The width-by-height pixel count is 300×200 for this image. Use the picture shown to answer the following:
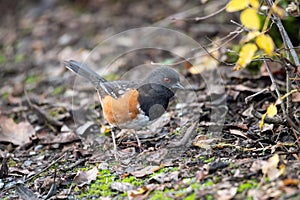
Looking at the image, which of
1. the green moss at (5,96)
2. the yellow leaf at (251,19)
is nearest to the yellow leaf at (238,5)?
the yellow leaf at (251,19)

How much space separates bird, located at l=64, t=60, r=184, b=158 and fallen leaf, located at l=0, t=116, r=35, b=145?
0.97 meters

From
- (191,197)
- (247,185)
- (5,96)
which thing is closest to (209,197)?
(191,197)

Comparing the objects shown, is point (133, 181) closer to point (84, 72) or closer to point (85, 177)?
point (85, 177)

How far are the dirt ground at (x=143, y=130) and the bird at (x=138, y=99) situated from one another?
8.3 inches

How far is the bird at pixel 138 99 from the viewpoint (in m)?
4.52

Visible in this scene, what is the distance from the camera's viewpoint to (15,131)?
203 inches

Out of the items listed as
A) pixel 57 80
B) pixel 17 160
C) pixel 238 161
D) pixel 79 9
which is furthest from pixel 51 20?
pixel 238 161

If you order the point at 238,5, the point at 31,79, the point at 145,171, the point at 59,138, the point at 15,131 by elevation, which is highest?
the point at 31,79

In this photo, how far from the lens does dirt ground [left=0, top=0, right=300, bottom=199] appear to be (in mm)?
3480

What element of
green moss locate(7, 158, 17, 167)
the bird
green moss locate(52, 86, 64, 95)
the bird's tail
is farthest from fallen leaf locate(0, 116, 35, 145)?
green moss locate(52, 86, 64, 95)

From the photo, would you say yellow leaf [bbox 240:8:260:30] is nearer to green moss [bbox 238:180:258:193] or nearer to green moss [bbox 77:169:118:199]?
green moss [bbox 238:180:258:193]

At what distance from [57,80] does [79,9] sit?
10.5ft

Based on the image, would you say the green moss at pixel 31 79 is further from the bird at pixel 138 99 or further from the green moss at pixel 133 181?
the green moss at pixel 133 181

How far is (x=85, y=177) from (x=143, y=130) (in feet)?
3.75
